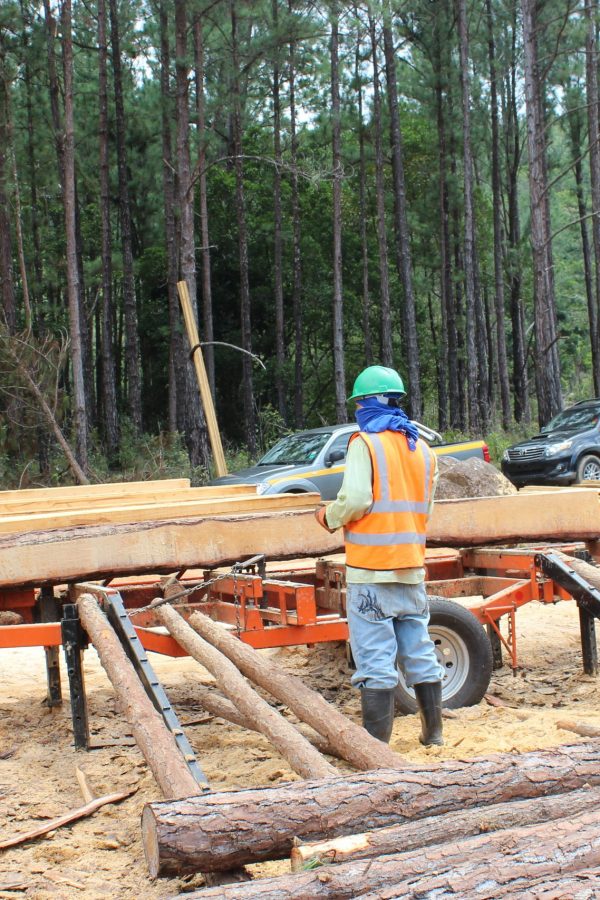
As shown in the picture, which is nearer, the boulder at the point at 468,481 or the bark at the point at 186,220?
the boulder at the point at 468,481

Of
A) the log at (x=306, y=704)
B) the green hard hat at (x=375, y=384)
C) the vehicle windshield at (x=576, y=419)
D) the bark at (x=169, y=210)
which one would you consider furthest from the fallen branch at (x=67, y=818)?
the bark at (x=169, y=210)

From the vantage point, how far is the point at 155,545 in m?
6.30

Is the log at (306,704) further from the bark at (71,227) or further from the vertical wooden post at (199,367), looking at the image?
the bark at (71,227)

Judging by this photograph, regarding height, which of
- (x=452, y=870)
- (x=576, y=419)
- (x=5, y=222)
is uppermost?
(x=5, y=222)

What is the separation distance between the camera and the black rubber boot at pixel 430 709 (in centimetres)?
536

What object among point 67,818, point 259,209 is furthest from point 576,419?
point 259,209

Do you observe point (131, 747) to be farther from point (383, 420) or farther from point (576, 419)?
point (576, 419)

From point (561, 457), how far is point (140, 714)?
47.6ft

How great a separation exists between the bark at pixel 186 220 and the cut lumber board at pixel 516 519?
1461cm

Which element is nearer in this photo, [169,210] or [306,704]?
[306,704]

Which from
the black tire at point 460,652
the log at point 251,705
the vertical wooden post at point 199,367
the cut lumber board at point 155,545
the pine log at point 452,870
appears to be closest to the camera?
the pine log at point 452,870

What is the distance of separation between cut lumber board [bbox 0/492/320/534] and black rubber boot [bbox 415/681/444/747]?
1934mm

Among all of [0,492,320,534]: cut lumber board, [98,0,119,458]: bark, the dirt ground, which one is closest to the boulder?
the dirt ground

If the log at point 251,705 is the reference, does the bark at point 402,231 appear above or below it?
above
